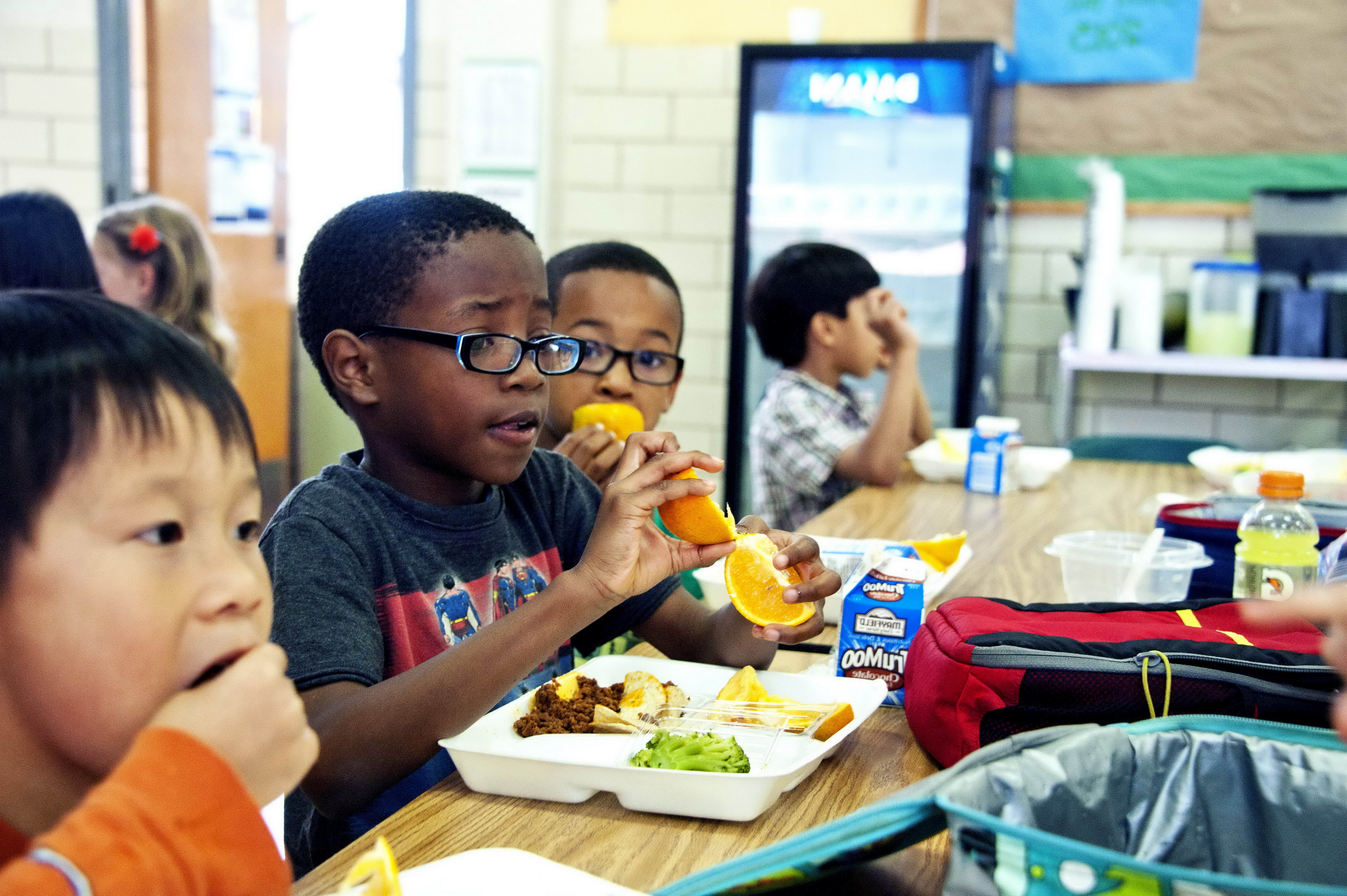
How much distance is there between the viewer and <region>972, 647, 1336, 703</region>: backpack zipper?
3.47 feet

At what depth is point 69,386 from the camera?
0.76 metres

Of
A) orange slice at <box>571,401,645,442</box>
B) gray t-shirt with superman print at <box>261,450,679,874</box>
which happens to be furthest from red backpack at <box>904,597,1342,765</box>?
orange slice at <box>571,401,645,442</box>

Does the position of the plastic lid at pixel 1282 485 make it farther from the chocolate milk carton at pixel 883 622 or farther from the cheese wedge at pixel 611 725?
the cheese wedge at pixel 611 725

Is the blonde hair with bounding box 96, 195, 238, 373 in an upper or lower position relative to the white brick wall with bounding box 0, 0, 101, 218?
lower

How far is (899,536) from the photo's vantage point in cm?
232

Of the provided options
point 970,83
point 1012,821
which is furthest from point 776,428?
point 1012,821

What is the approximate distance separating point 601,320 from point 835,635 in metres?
0.82

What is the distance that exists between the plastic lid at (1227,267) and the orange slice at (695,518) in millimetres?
3489

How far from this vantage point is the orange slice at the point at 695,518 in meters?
1.29

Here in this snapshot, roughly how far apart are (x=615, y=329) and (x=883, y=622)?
3.38ft

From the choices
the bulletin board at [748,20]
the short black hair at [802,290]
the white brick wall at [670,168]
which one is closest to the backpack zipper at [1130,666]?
the short black hair at [802,290]

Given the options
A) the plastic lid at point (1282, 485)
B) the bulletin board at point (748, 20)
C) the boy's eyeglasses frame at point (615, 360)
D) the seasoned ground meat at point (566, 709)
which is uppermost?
the bulletin board at point (748, 20)

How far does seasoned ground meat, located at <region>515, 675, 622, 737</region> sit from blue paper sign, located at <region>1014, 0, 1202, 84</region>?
4.14 meters

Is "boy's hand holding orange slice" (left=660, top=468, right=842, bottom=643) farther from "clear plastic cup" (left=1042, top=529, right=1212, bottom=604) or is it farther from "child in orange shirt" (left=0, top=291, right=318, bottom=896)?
"child in orange shirt" (left=0, top=291, right=318, bottom=896)
